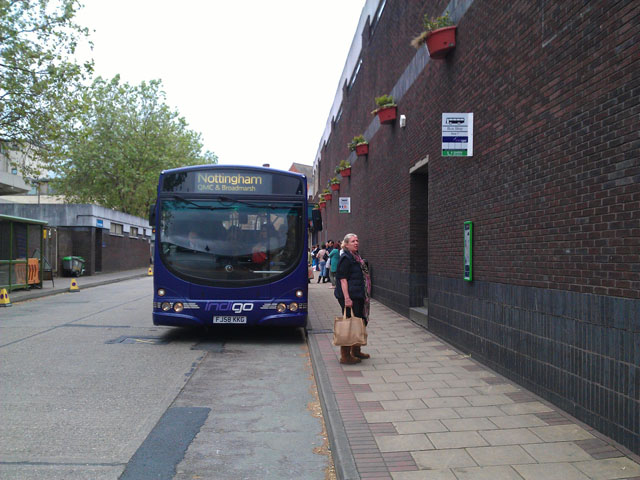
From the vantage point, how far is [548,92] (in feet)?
18.2

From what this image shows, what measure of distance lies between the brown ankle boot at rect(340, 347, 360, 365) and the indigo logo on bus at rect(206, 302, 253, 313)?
2.29 m

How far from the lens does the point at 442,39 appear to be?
28.1 ft

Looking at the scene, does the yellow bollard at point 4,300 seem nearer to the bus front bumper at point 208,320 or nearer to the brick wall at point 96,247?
the bus front bumper at point 208,320

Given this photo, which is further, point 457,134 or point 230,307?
point 230,307

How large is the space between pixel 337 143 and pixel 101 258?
1523 centimetres

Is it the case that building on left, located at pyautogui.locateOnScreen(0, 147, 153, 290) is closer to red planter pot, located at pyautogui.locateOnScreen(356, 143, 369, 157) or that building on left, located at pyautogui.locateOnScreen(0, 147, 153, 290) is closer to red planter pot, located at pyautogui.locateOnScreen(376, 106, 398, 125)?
red planter pot, located at pyautogui.locateOnScreen(356, 143, 369, 157)

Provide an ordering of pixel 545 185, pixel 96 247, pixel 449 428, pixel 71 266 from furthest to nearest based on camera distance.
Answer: pixel 96 247 → pixel 71 266 → pixel 545 185 → pixel 449 428

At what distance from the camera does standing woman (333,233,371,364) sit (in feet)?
23.9

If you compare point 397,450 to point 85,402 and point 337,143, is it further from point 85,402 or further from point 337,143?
point 337,143

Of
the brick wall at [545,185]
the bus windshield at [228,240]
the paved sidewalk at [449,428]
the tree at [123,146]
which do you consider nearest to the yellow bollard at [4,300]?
the bus windshield at [228,240]

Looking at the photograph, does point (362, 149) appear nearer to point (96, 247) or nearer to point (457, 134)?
point (457, 134)

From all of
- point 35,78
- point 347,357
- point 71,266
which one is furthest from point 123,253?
point 347,357

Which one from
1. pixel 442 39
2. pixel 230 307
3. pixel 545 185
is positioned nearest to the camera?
pixel 545 185

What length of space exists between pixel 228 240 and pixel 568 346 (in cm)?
577
